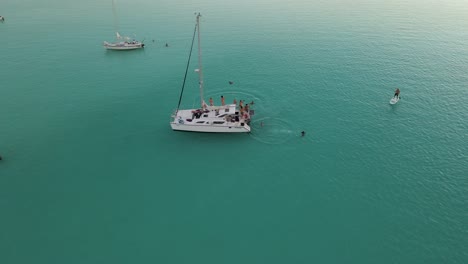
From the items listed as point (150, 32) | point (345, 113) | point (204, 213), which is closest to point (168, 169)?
point (204, 213)

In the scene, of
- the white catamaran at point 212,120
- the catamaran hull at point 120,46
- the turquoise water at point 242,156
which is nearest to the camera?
the turquoise water at point 242,156

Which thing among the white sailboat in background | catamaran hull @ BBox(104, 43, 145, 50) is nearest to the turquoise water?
catamaran hull @ BBox(104, 43, 145, 50)

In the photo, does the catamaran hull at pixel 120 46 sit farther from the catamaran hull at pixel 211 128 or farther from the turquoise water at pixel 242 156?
the catamaran hull at pixel 211 128

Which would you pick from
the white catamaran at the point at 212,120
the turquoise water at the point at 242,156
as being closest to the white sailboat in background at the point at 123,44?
the turquoise water at the point at 242,156

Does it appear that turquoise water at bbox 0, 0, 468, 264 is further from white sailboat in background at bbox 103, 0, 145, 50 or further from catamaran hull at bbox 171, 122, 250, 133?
white sailboat in background at bbox 103, 0, 145, 50

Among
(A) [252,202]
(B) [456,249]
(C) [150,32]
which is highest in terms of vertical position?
(C) [150,32]

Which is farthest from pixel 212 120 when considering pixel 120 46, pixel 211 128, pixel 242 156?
pixel 120 46

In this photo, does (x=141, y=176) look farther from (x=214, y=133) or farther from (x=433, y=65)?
(x=433, y=65)

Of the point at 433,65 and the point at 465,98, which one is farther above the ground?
the point at 433,65
